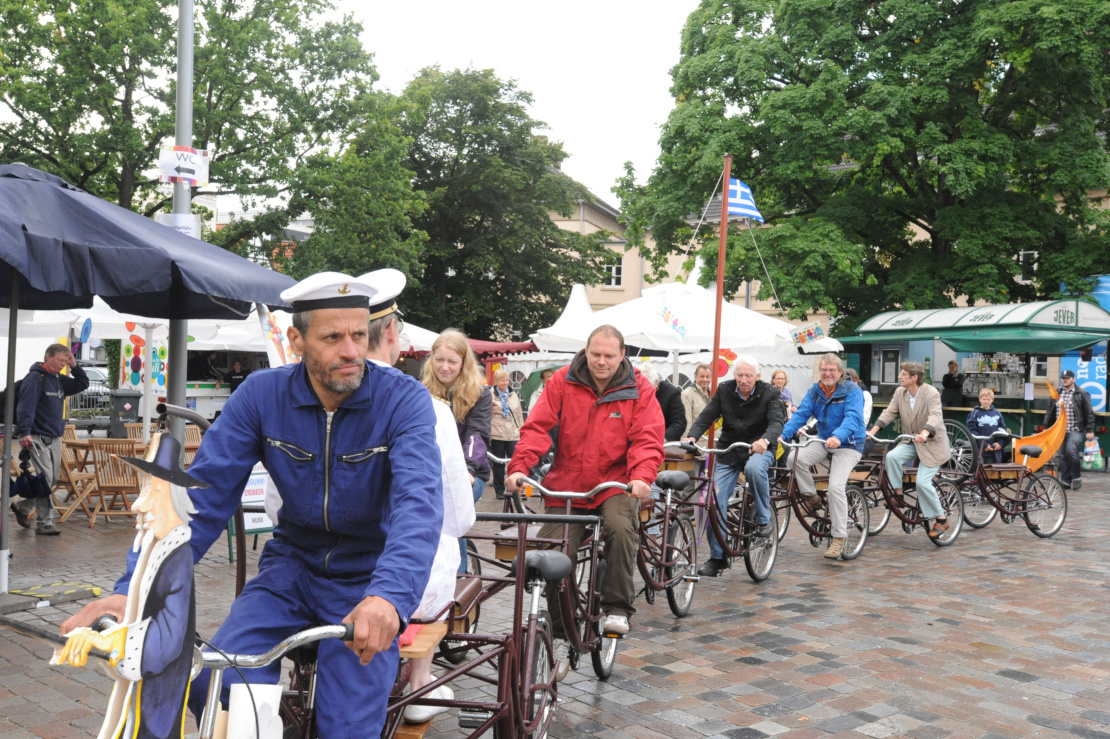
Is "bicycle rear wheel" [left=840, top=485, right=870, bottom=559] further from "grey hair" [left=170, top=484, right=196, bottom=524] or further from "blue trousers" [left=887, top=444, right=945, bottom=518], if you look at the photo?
"grey hair" [left=170, top=484, right=196, bottom=524]

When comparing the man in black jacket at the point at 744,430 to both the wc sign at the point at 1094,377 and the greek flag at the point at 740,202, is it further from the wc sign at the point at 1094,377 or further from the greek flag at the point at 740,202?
the wc sign at the point at 1094,377

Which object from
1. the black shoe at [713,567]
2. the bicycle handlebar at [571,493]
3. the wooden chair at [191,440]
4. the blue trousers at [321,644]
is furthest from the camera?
the wooden chair at [191,440]

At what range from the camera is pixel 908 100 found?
2284 centimetres

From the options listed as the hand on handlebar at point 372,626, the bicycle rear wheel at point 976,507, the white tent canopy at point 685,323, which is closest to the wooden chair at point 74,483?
the white tent canopy at point 685,323

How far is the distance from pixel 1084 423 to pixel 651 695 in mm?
15673

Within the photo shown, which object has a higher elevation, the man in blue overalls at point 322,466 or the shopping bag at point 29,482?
the man in blue overalls at point 322,466

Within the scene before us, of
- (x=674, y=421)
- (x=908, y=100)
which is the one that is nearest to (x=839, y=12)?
(x=908, y=100)

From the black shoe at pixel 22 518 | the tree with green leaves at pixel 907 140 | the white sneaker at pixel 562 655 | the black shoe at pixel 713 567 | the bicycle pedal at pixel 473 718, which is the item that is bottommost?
the black shoe at pixel 22 518

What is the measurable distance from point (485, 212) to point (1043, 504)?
30.2 metres

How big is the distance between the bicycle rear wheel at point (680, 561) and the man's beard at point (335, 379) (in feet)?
14.8

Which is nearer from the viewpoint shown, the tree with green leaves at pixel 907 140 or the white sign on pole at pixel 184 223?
the white sign on pole at pixel 184 223

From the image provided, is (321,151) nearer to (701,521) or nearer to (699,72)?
(699,72)

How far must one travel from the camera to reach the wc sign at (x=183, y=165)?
9391 mm

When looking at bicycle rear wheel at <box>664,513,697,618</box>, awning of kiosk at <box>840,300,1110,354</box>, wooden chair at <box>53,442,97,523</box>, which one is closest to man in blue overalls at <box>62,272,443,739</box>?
bicycle rear wheel at <box>664,513,697,618</box>
